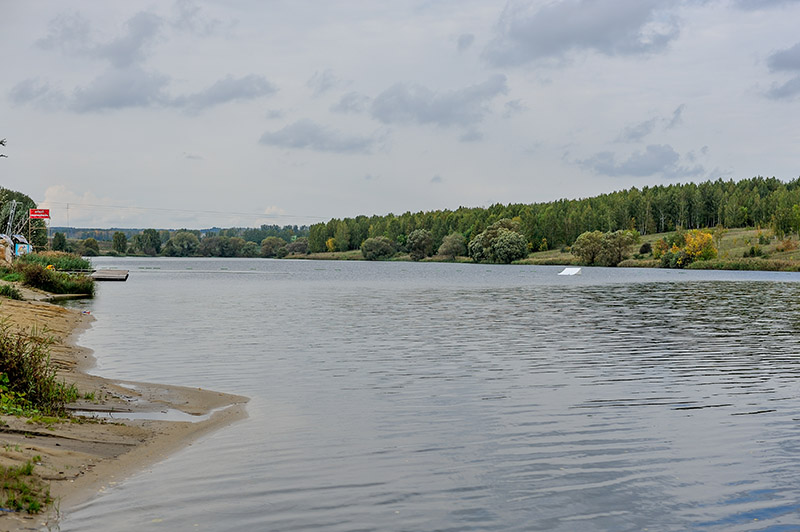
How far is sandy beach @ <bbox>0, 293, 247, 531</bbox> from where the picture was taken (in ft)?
36.3

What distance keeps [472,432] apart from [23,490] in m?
8.75

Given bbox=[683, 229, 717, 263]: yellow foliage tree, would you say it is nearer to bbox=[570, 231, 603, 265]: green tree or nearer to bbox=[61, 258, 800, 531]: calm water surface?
bbox=[570, 231, 603, 265]: green tree

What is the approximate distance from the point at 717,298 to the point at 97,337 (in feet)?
171

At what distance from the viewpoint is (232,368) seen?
2481 centimetres

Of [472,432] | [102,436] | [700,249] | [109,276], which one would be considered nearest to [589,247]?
[700,249]

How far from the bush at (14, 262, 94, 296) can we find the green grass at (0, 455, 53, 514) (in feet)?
172

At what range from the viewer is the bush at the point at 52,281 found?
58.1 metres

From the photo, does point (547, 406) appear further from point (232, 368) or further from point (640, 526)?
point (232, 368)

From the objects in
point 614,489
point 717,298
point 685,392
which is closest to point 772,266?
point 717,298

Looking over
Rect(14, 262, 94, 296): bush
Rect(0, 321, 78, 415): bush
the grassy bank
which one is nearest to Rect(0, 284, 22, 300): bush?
the grassy bank

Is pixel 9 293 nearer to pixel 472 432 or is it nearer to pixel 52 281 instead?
pixel 52 281

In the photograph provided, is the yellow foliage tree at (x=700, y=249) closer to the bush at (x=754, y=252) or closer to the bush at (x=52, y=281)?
the bush at (x=754, y=252)

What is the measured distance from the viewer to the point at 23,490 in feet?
33.6

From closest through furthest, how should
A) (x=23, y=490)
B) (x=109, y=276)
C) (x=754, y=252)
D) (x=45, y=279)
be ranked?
(x=23, y=490) < (x=45, y=279) < (x=109, y=276) < (x=754, y=252)
